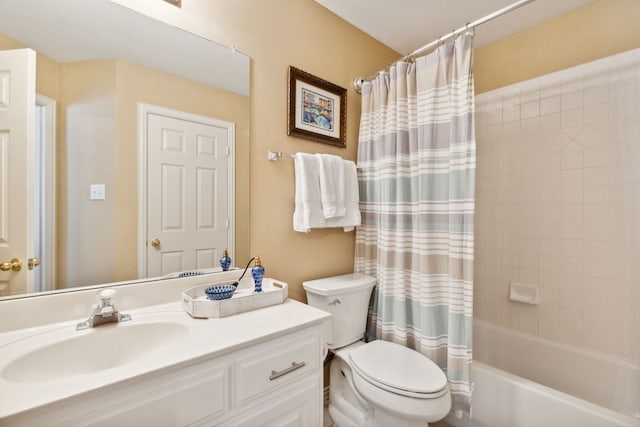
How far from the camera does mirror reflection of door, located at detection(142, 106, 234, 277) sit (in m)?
1.17

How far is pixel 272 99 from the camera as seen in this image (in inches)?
60.2

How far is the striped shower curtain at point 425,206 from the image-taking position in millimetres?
1339

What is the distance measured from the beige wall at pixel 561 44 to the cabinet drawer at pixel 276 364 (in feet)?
7.26

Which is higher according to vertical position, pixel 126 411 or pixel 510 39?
pixel 510 39

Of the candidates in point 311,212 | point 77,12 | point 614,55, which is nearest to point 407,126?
point 311,212

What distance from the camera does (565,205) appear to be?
1.68 m

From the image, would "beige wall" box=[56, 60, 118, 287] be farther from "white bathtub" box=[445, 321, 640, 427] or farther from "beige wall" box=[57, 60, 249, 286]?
"white bathtub" box=[445, 321, 640, 427]

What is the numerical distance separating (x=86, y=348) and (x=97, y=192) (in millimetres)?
539

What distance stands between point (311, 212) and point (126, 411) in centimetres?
107

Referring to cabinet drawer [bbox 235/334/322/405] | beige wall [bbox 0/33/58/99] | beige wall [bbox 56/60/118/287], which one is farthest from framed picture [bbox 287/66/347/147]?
cabinet drawer [bbox 235/334/322/405]

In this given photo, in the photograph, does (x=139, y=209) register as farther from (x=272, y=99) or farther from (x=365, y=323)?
(x=365, y=323)

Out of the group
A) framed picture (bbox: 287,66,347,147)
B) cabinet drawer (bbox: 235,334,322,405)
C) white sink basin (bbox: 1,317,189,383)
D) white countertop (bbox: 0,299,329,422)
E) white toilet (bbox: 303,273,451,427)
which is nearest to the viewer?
white countertop (bbox: 0,299,329,422)

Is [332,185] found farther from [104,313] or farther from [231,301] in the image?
[104,313]

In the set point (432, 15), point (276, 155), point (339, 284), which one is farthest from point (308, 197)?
point (432, 15)
